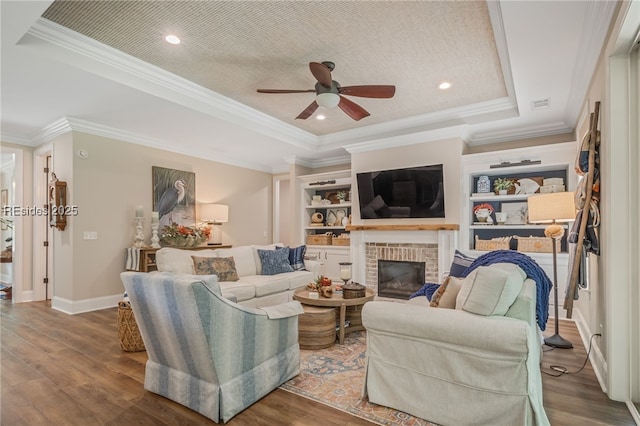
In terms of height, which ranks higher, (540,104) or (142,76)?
(142,76)

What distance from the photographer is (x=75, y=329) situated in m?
3.84

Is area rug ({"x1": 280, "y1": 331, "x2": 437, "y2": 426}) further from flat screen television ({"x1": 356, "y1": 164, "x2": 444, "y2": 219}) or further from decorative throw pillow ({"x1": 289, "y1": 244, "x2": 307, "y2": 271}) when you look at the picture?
flat screen television ({"x1": 356, "y1": 164, "x2": 444, "y2": 219})

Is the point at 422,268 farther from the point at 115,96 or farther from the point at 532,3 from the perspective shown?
the point at 115,96

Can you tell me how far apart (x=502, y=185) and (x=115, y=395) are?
5.16 meters

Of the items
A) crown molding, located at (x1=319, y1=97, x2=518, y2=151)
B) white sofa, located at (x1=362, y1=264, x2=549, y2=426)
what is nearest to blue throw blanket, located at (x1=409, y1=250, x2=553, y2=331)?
white sofa, located at (x1=362, y1=264, x2=549, y2=426)

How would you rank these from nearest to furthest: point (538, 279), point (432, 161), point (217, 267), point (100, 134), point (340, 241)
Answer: point (538, 279) → point (217, 267) → point (100, 134) → point (432, 161) → point (340, 241)

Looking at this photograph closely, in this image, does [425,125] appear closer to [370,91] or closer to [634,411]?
[370,91]

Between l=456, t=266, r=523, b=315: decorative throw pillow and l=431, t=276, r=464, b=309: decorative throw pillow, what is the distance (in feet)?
0.74

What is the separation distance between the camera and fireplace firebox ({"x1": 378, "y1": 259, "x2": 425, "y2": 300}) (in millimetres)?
5320

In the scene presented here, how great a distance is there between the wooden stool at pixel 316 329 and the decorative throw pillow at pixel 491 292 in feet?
5.02

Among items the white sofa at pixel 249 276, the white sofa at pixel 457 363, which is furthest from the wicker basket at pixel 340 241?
the white sofa at pixel 457 363

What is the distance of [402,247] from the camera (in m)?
5.36

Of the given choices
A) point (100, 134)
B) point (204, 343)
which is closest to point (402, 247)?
point (204, 343)

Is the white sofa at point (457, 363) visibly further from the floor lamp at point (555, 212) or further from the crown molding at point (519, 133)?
the crown molding at point (519, 133)
